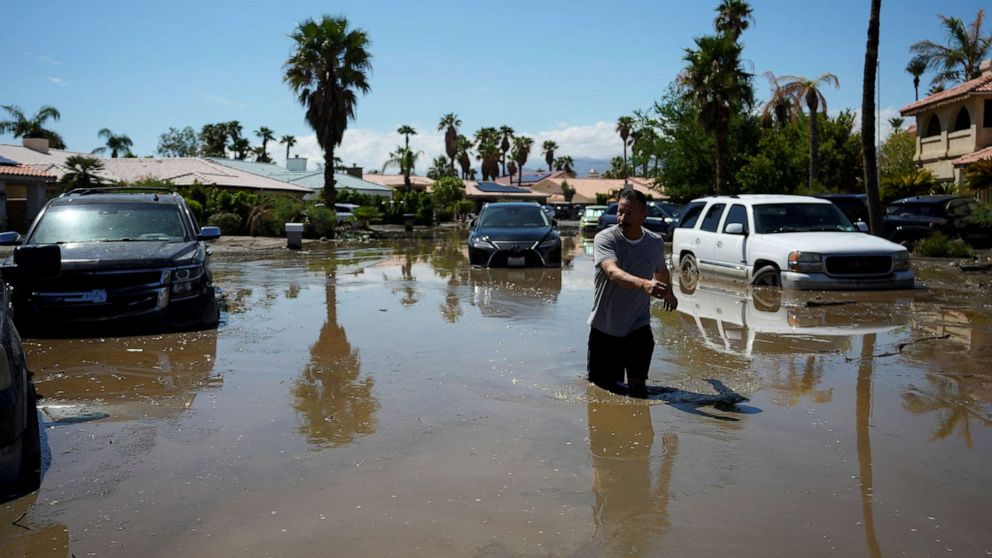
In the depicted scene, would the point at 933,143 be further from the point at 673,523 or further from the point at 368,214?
the point at 673,523

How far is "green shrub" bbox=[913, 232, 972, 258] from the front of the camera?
2214 cm

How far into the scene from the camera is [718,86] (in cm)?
3831

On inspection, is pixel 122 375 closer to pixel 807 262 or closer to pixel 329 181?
pixel 807 262

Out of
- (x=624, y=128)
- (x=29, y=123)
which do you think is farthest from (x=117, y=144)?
A: (x=624, y=128)

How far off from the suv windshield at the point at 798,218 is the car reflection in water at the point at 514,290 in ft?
11.4

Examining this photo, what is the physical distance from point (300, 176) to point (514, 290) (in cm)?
4757

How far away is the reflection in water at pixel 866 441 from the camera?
13.2 ft

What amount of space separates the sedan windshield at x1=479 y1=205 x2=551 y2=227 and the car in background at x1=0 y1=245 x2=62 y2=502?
14089 millimetres

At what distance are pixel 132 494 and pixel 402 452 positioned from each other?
1519 mm

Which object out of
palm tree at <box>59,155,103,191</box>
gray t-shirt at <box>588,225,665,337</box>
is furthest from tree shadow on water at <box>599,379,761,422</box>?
palm tree at <box>59,155,103,191</box>

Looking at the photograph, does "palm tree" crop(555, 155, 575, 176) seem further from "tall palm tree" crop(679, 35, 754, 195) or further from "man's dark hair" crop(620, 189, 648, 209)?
"man's dark hair" crop(620, 189, 648, 209)

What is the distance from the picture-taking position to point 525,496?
451 cm

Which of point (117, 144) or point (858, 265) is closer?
point (858, 265)

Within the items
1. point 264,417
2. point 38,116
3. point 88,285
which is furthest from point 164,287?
point 38,116
